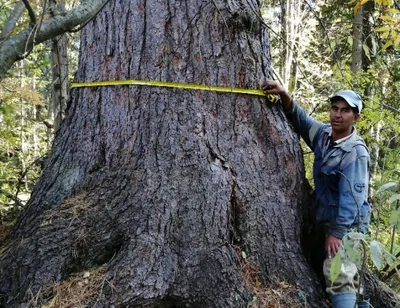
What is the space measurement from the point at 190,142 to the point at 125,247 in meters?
0.84

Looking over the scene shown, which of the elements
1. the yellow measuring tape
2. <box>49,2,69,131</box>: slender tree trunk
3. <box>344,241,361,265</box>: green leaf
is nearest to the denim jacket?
the yellow measuring tape

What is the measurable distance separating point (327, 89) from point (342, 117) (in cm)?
642

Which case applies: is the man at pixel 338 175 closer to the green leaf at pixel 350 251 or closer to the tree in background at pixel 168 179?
the tree in background at pixel 168 179

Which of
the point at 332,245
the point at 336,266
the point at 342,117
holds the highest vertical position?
the point at 342,117

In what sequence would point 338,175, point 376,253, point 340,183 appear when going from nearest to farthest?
point 376,253 < point 340,183 < point 338,175

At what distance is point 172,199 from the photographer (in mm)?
2949

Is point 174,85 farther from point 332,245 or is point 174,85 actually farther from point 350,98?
point 332,245

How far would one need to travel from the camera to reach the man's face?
3.50 meters

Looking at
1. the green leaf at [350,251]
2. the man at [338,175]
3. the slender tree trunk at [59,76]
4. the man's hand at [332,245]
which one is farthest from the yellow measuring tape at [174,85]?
the slender tree trunk at [59,76]

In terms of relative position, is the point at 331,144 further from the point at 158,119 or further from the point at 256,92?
the point at 158,119

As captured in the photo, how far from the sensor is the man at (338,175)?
10.4 feet

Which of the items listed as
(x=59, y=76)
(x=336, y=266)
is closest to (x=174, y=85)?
(x=336, y=266)

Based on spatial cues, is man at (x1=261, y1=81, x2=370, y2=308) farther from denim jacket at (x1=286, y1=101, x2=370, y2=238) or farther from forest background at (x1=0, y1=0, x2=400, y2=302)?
forest background at (x1=0, y1=0, x2=400, y2=302)

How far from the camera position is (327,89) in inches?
378
